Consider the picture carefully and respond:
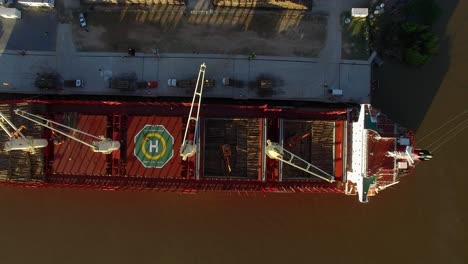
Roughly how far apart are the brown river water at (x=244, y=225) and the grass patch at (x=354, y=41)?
31.5 feet

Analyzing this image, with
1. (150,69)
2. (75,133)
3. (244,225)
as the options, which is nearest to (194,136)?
(75,133)

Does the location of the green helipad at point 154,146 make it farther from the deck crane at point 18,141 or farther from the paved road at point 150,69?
the deck crane at point 18,141

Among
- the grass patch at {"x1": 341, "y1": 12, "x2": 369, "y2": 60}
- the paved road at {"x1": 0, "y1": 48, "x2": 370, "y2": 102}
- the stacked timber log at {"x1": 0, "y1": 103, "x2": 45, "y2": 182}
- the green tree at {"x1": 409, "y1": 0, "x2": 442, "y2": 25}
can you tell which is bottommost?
the stacked timber log at {"x1": 0, "y1": 103, "x2": 45, "y2": 182}

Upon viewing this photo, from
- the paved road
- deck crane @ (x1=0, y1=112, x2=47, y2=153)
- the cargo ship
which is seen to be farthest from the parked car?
deck crane @ (x1=0, y1=112, x2=47, y2=153)

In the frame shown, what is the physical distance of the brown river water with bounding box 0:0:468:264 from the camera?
3238cm

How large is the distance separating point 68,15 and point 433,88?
31490 millimetres

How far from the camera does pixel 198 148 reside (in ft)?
91.9

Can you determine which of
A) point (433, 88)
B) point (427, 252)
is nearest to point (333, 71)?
point (433, 88)

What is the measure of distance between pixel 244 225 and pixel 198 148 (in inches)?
342

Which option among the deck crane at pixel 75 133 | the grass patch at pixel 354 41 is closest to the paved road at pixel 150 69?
the grass patch at pixel 354 41

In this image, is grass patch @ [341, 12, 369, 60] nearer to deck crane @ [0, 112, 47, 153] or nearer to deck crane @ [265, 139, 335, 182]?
deck crane @ [265, 139, 335, 182]

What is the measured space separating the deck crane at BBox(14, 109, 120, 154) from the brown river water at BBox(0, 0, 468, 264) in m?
6.67

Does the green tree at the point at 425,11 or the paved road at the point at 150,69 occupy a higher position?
the green tree at the point at 425,11

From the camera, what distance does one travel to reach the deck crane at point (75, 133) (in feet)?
86.7
